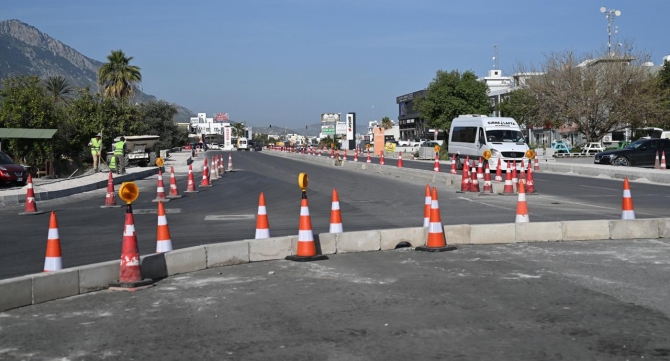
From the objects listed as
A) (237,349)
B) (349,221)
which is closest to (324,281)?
(237,349)

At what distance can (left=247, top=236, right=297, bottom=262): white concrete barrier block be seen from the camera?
34.3 feet

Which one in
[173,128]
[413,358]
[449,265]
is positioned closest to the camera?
[413,358]

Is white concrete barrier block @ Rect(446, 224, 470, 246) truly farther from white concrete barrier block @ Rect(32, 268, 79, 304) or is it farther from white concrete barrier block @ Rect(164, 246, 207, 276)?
white concrete barrier block @ Rect(32, 268, 79, 304)

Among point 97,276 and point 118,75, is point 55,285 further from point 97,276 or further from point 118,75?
point 118,75

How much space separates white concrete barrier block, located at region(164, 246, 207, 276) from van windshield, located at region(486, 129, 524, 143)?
28.0m

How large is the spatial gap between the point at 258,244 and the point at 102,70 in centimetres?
7617

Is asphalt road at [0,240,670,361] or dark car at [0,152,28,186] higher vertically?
dark car at [0,152,28,186]

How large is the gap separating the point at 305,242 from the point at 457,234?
104 inches

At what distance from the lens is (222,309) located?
7.41m

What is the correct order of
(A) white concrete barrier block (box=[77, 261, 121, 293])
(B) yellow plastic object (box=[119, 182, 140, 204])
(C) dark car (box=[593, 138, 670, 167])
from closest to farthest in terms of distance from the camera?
(A) white concrete barrier block (box=[77, 261, 121, 293])
(B) yellow plastic object (box=[119, 182, 140, 204])
(C) dark car (box=[593, 138, 670, 167])

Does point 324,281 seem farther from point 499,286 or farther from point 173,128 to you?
point 173,128

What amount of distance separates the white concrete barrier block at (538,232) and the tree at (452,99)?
66402mm

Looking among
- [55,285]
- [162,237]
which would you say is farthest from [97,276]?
[162,237]

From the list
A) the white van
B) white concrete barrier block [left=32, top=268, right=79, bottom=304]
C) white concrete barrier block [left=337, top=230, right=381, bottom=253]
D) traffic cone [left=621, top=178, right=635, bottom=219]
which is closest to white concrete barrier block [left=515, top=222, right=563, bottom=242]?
traffic cone [left=621, top=178, right=635, bottom=219]
